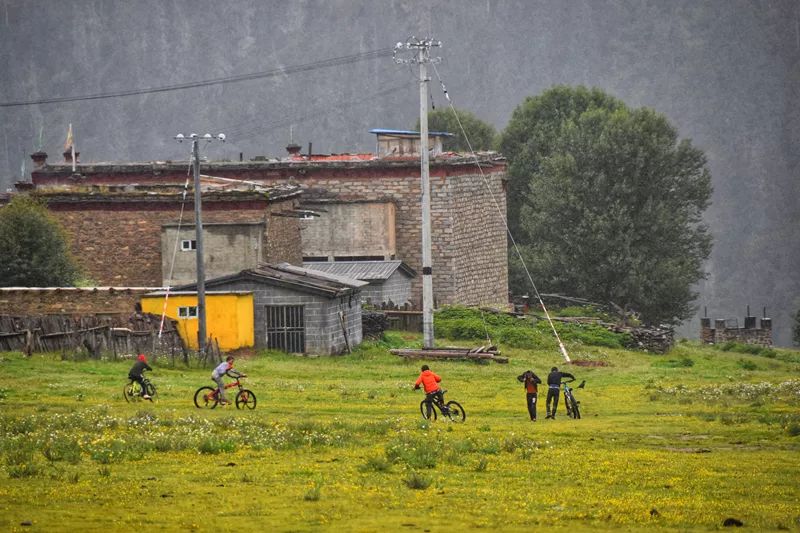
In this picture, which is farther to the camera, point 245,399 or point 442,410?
point 245,399

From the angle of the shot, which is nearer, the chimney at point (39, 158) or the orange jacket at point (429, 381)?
the orange jacket at point (429, 381)

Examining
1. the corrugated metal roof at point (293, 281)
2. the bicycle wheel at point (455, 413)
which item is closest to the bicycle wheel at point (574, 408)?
the bicycle wheel at point (455, 413)

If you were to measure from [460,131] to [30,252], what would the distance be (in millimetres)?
73535

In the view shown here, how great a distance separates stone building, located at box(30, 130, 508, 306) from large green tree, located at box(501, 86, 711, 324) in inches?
394

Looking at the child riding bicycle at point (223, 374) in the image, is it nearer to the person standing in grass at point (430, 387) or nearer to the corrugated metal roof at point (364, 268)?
the person standing in grass at point (430, 387)

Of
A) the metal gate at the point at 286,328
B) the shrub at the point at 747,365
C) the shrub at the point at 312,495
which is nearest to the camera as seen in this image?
the shrub at the point at 312,495

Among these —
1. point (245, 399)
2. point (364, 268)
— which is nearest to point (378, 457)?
point (245, 399)

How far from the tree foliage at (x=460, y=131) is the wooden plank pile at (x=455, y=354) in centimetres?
7282

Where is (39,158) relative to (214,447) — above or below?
above

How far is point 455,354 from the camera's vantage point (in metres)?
51.1

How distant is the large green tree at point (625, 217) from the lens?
8731cm

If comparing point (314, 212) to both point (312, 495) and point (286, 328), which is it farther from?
point (312, 495)

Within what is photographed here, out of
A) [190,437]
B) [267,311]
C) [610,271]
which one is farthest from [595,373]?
[610,271]

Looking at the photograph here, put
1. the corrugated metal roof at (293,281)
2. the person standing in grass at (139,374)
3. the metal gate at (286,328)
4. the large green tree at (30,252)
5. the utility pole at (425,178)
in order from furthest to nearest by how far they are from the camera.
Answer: the large green tree at (30,252) < the metal gate at (286,328) < the utility pole at (425,178) < the corrugated metal roof at (293,281) < the person standing in grass at (139,374)
